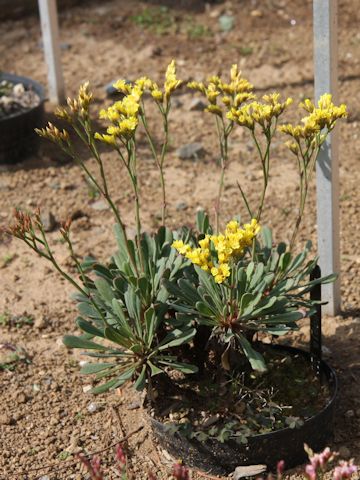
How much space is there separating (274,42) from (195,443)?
451cm

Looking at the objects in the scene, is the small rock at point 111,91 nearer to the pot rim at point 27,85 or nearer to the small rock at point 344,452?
the pot rim at point 27,85

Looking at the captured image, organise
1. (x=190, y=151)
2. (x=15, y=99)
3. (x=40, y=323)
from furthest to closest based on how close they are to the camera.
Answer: (x=15, y=99)
(x=190, y=151)
(x=40, y=323)

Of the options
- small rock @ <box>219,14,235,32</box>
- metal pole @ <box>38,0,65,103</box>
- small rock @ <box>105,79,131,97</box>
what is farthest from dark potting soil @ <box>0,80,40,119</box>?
small rock @ <box>219,14,235,32</box>

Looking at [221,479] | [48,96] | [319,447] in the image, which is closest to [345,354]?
[319,447]

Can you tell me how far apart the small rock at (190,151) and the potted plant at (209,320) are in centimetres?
220

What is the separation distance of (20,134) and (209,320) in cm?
290

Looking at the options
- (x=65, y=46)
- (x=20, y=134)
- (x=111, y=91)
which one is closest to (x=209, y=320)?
(x=20, y=134)

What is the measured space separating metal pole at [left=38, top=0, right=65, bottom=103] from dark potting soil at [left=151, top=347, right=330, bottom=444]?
3.53 metres

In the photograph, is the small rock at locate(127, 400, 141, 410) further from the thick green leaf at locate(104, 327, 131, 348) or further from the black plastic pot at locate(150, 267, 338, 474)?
the thick green leaf at locate(104, 327, 131, 348)

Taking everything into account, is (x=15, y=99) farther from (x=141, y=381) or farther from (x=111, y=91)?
(x=141, y=381)

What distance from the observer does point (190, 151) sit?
5508mm

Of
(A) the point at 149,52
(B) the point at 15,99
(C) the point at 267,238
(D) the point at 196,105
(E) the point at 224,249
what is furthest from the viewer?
(A) the point at 149,52

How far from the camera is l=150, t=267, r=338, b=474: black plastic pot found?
9.77 ft

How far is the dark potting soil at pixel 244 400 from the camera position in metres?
2.99
